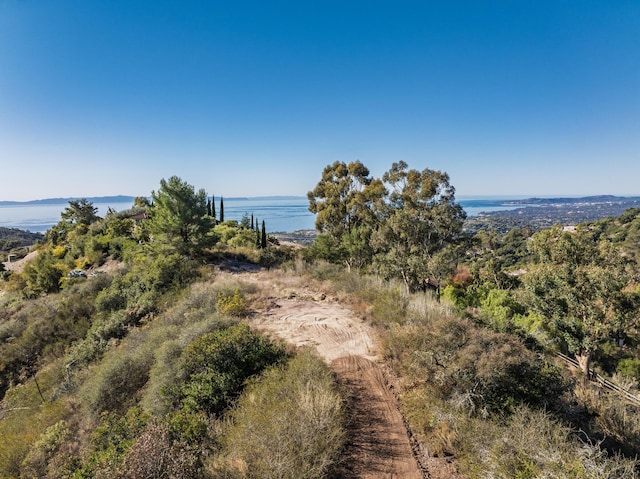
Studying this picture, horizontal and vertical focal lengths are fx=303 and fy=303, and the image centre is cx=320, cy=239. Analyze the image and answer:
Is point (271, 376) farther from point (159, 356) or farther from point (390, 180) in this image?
point (390, 180)

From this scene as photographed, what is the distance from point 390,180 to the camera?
59.0 feet

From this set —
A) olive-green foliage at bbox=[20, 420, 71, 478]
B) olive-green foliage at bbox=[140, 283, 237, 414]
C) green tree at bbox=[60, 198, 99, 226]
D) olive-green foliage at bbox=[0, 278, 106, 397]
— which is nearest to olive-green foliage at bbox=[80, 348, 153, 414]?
olive-green foliage at bbox=[140, 283, 237, 414]

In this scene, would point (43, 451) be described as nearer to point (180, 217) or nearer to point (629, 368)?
point (180, 217)

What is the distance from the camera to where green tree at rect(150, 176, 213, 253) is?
17.3 m

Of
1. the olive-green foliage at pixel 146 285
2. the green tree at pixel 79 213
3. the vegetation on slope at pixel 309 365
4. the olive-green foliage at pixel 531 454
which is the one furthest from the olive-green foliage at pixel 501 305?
the green tree at pixel 79 213

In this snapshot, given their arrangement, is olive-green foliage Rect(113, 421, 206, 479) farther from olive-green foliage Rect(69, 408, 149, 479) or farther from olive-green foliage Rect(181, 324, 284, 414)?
olive-green foliage Rect(181, 324, 284, 414)

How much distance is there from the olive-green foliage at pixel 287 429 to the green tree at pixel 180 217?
14.2m

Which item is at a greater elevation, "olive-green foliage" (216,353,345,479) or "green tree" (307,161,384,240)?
"green tree" (307,161,384,240)

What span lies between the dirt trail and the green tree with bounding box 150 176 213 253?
7071 millimetres

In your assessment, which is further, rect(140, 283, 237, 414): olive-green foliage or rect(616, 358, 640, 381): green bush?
rect(616, 358, 640, 381): green bush

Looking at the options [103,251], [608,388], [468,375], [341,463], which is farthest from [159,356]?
[103,251]

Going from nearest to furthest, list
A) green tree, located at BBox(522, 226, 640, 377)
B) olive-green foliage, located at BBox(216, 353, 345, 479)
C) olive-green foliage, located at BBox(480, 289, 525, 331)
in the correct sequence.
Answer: olive-green foliage, located at BBox(216, 353, 345, 479) → green tree, located at BBox(522, 226, 640, 377) → olive-green foliage, located at BBox(480, 289, 525, 331)

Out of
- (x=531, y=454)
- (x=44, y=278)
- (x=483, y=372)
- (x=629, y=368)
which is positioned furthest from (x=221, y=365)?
(x=44, y=278)

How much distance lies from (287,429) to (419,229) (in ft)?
42.3
